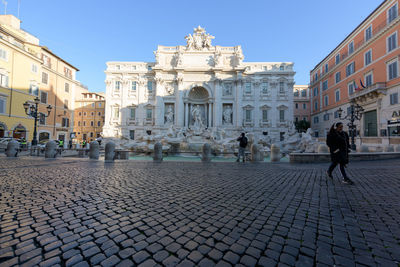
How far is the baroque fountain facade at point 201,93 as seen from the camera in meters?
30.7

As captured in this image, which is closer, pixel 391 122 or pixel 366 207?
pixel 366 207

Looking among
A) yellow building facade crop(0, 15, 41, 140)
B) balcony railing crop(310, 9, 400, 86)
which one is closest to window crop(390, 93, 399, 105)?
balcony railing crop(310, 9, 400, 86)

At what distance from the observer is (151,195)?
12.5 feet

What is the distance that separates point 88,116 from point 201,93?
117 ft

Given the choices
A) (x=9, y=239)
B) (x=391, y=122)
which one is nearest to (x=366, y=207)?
(x=9, y=239)

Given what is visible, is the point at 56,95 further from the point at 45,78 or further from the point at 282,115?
the point at 282,115

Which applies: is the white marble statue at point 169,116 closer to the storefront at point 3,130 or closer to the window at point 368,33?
the storefront at point 3,130

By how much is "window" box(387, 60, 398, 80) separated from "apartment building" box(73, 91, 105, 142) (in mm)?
55781

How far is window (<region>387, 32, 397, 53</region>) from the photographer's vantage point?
19.1 metres

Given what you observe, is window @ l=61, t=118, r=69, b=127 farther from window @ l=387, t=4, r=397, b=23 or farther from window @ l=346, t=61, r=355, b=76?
window @ l=387, t=4, r=397, b=23

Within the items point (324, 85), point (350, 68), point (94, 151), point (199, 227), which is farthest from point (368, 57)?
point (94, 151)

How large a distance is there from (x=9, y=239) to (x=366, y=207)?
5.30 metres

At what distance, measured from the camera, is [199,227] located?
94.2 inches

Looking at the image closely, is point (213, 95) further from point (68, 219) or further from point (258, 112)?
point (68, 219)
